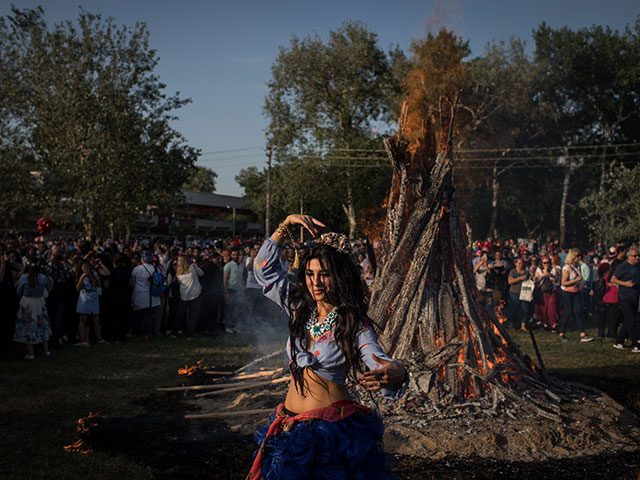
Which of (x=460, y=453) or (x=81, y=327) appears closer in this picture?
(x=460, y=453)

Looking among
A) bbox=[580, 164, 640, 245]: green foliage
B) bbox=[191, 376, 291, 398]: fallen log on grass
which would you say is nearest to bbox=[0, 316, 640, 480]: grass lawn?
bbox=[191, 376, 291, 398]: fallen log on grass

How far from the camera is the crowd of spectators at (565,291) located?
11.5 meters

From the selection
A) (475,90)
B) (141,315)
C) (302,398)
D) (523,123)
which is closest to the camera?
(302,398)

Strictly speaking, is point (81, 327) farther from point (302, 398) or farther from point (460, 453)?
point (302, 398)

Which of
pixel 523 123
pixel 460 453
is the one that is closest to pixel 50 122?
pixel 460 453

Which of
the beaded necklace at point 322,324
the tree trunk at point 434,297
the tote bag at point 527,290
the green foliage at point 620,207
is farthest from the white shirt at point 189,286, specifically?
the green foliage at point 620,207

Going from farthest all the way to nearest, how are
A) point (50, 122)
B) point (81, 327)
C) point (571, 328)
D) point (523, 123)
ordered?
point (523, 123), point (50, 122), point (571, 328), point (81, 327)

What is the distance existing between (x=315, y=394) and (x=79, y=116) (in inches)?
844

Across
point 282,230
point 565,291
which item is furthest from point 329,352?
point 565,291

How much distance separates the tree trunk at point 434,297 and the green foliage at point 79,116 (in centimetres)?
1691

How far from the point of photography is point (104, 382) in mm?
8344

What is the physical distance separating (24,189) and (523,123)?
33786mm

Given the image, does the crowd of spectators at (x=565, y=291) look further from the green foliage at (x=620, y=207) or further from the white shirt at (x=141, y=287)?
the green foliage at (x=620, y=207)

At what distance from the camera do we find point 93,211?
22156 mm
